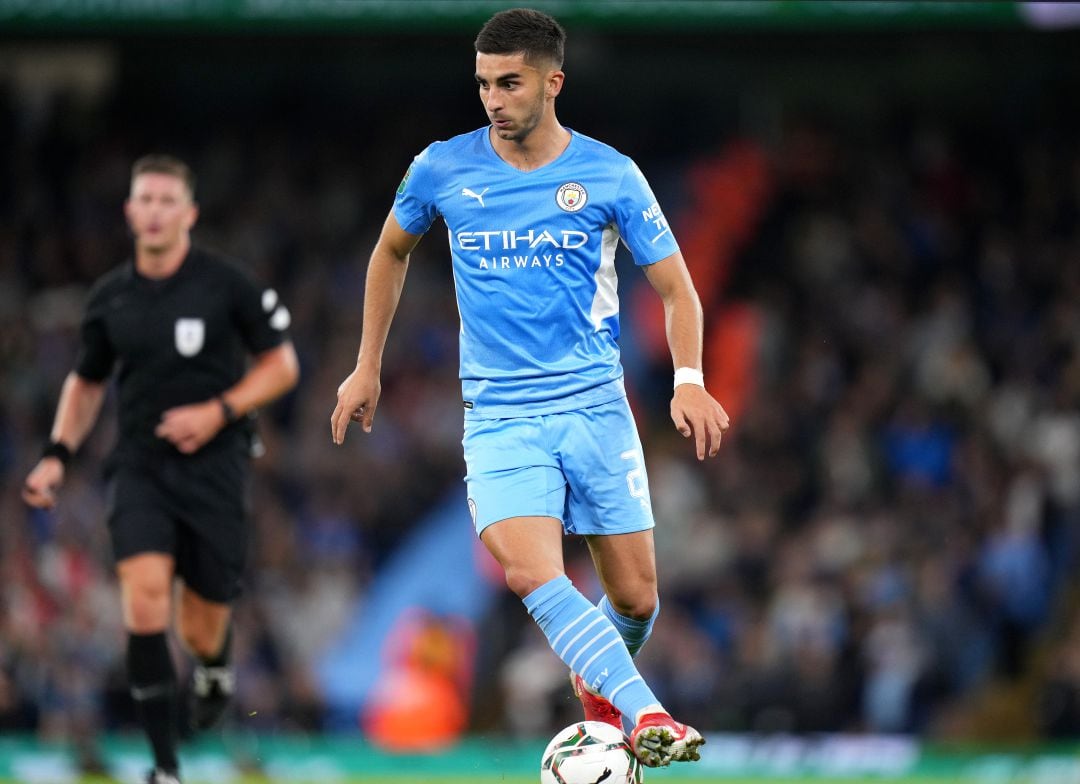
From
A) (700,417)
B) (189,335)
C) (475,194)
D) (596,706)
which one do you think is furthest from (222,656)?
(700,417)

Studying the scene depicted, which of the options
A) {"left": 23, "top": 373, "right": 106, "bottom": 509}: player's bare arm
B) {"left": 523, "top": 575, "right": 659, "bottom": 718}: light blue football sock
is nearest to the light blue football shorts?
{"left": 523, "top": 575, "right": 659, "bottom": 718}: light blue football sock

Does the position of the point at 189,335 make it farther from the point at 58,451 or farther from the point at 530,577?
the point at 530,577

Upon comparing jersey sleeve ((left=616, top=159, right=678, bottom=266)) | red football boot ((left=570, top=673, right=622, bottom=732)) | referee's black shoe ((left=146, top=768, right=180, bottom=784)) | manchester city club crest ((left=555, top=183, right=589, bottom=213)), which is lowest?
referee's black shoe ((left=146, top=768, right=180, bottom=784))

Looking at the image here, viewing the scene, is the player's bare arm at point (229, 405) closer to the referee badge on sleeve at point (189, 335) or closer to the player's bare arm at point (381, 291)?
the referee badge on sleeve at point (189, 335)

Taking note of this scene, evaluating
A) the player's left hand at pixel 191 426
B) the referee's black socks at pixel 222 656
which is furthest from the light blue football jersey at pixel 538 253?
the referee's black socks at pixel 222 656

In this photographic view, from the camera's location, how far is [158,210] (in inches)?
314

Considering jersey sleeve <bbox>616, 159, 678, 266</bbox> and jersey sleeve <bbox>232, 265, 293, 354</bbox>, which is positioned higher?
jersey sleeve <bbox>616, 159, 678, 266</bbox>

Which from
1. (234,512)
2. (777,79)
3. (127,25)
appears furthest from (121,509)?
(777,79)

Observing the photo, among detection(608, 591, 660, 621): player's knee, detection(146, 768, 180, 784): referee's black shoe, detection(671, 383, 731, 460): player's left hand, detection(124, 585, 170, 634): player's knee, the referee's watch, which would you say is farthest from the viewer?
the referee's watch

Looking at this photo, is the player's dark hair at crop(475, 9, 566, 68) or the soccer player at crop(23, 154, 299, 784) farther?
the soccer player at crop(23, 154, 299, 784)

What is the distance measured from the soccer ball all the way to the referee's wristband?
316 cm

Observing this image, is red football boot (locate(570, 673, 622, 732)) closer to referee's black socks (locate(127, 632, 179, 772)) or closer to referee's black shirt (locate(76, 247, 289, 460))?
referee's black socks (locate(127, 632, 179, 772))

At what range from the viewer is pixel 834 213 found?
17969mm

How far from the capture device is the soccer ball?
5809mm
